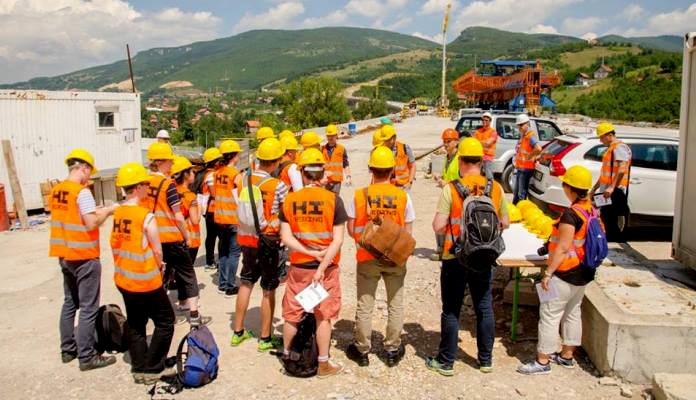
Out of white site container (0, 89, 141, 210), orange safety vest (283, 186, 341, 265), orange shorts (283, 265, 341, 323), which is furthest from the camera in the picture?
white site container (0, 89, 141, 210)

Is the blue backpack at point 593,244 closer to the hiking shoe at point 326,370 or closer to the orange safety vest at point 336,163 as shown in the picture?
the hiking shoe at point 326,370

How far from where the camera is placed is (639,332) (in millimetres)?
4082

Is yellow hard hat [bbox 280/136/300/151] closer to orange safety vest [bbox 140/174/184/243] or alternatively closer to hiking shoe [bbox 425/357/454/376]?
orange safety vest [bbox 140/174/184/243]

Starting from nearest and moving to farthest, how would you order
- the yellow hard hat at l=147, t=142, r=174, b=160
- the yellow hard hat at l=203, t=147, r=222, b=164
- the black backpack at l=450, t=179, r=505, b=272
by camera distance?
the black backpack at l=450, t=179, r=505, b=272 < the yellow hard hat at l=147, t=142, r=174, b=160 < the yellow hard hat at l=203, t=147, r=222, b=164

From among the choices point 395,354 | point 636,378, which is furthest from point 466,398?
point 636,378

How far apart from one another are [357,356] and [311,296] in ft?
3.01

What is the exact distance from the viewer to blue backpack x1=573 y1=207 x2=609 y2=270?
4055mm

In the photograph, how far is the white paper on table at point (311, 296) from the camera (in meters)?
3.95

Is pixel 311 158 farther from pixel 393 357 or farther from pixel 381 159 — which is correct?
pixel 393 357

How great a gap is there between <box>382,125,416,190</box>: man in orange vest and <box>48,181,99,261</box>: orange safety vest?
12.8 feet

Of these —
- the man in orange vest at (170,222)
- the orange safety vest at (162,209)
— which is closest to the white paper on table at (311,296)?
the man in orange vest at (170,222)

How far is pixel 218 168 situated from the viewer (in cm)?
613

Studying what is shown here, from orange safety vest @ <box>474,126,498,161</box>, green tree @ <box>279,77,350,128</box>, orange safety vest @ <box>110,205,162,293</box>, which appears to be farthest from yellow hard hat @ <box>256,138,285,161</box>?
green tree @ <box>279,77,350,128</box>

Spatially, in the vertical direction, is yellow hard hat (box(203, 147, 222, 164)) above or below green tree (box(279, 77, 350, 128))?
below
